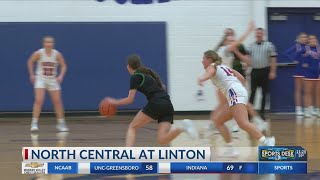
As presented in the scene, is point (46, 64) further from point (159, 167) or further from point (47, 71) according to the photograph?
point (159, 167)

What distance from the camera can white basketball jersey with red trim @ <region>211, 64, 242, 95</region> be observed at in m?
9.88

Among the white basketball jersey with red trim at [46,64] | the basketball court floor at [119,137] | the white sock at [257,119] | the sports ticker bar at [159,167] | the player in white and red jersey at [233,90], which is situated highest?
the white basketball jersey with red trim at [46,64]

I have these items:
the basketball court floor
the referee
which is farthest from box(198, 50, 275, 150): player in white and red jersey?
the referee

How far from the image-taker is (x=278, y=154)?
8062mm

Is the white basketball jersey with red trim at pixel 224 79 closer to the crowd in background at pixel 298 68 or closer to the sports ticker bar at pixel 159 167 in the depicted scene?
the sports ticker bar at pixel 159 167

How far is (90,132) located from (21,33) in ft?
13.2

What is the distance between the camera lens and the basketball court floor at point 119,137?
8852 millimetres

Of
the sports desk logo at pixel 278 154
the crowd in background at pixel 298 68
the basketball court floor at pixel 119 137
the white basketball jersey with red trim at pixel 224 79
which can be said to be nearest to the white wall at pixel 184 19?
the basketball court floor at pixel 119 137

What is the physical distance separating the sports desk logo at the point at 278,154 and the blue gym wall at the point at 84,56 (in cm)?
885

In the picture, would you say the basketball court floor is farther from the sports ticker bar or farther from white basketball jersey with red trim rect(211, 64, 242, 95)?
white basketball jersey with red trim rect(211, 64, 242, 95)

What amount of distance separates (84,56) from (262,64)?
16.0 feet

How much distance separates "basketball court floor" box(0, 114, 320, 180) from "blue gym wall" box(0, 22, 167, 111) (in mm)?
588

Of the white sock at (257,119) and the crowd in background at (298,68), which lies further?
the crowd in background at (298,68)

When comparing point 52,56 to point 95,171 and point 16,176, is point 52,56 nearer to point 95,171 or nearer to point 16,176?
point 16,176
